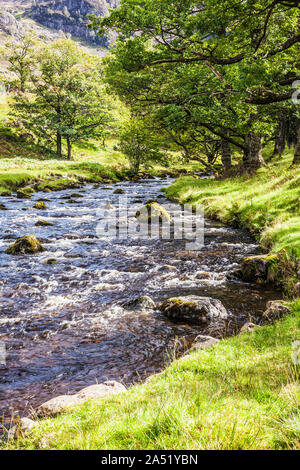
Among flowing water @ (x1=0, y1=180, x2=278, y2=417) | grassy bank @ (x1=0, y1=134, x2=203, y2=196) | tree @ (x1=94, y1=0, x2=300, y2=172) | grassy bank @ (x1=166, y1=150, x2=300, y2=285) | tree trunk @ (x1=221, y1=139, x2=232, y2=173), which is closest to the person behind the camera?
flowing water @ (x1=0, y1=180, x2=278, y2=417)

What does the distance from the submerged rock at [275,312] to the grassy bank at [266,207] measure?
171 cm

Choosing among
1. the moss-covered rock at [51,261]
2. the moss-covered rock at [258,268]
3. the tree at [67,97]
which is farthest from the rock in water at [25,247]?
the tree at [67,97]

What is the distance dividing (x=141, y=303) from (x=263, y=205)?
10.2 m

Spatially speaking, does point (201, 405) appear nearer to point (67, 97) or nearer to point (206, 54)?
point (206, 54)

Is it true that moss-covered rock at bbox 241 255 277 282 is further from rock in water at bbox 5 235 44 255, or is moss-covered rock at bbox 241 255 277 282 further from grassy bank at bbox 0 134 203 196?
grassy bank at bbox 0 134 203 196

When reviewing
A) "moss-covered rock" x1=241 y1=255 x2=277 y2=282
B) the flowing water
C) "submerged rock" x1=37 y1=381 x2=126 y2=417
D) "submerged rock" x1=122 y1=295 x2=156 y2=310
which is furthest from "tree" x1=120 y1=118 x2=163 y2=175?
"submerged rock" x1=37 y1=381 x2=126 y2=417

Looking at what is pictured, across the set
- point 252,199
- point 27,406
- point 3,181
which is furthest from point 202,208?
point 3,181

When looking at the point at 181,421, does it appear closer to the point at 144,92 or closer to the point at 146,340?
the point at 146,340

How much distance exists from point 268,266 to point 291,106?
17.4 metres

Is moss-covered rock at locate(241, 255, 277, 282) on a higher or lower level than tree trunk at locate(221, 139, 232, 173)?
lower

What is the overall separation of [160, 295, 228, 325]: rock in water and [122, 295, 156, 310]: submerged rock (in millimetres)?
467

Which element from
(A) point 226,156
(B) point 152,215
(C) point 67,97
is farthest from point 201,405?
(C) point 67,97

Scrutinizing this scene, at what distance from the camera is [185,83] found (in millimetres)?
19812

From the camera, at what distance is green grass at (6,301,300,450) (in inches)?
102
